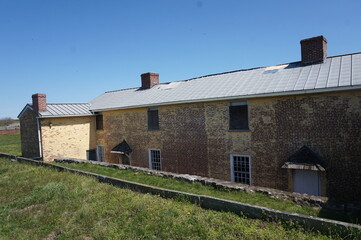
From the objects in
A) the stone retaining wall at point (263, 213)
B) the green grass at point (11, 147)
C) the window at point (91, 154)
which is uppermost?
the stone retaining wall at point (263, 213)

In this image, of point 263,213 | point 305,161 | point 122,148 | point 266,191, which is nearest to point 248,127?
point 305,161

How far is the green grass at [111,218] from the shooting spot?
19.5 ft

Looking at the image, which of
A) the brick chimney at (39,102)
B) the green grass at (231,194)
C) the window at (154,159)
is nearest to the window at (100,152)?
the brick chimney at (39,102)

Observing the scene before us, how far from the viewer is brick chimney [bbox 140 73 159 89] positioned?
806 inches

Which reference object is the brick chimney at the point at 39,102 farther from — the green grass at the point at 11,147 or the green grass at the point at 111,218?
the green grass at the point at 111,218

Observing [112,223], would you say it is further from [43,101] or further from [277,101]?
[43,101]

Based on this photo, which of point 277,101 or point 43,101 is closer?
point 277,101

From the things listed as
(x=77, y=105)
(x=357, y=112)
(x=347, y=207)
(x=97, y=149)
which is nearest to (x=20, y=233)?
(x=347, y=207)

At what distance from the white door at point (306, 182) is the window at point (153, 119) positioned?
896 cm

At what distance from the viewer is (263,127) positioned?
11.5 meters

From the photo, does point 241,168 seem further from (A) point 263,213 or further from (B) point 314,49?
(B) point 314,49

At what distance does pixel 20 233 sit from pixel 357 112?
11.6 meters

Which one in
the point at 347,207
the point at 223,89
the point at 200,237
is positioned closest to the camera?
the point at 200,237

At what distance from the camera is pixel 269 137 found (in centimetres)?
1132
